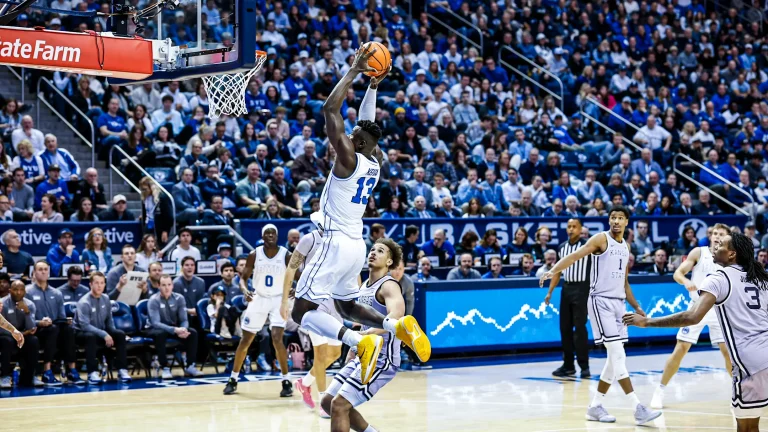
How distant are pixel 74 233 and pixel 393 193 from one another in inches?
214

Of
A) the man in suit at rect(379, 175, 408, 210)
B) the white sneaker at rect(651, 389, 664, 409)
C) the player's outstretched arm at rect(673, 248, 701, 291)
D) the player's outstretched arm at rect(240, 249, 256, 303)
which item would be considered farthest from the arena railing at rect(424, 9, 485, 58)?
the white sneaker at rect(651, 389, 664, 409)

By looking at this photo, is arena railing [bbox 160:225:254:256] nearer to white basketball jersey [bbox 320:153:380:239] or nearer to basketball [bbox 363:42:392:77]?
white basketball jersey [bbox 320:153:380:239]

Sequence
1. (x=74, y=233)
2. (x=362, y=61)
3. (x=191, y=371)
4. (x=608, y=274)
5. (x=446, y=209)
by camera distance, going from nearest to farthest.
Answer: (x=362, y=61)
(x=608, y=274)
(x=191, y=371)
(x=74, y=233)
(x=446, y=209)

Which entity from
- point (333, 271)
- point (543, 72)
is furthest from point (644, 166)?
point (333, 271)

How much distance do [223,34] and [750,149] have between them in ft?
54.2

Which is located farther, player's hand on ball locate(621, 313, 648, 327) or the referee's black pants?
the referee's black pants

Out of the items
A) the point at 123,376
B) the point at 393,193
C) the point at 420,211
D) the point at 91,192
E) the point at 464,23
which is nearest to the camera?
the point at 123,376

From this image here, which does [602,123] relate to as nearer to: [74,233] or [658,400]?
[74,233]

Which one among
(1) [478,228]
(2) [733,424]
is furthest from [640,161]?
(2) [733,424]

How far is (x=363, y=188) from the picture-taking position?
27.4 ft

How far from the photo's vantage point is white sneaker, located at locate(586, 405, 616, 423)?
10664 millimetres

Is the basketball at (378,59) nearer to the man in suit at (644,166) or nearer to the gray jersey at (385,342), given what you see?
the gray jersey at (385,342)

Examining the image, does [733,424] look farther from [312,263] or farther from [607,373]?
[312,263]

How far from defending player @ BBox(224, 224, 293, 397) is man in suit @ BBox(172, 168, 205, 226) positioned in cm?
329
